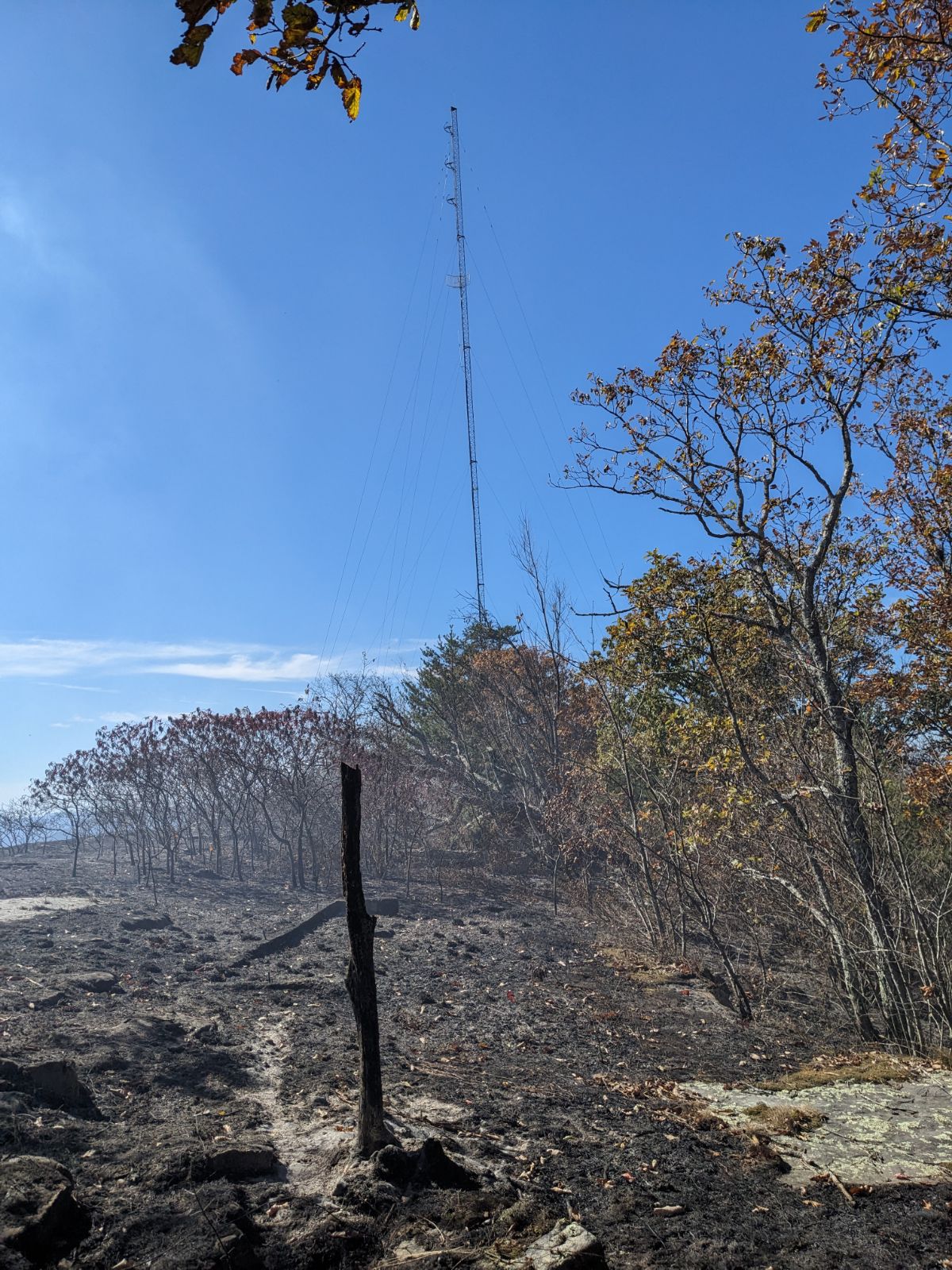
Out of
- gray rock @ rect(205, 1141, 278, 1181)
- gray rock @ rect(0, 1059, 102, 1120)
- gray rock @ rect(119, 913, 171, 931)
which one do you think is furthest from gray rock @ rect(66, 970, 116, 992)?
gray rock @ rect(205, 1141, 278, 1181)

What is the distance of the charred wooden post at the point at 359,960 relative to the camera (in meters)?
5.01

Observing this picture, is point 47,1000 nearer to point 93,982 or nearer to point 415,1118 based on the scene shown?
point 93,982

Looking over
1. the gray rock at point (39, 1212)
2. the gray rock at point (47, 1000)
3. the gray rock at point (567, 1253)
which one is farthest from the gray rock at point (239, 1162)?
the gray rock at point (47, 1000)

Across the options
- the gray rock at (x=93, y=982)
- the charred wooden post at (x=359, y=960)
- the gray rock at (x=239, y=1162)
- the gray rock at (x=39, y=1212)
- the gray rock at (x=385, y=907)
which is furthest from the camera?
the gray rock at (x=385, y=907)

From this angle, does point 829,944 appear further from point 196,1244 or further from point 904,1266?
point 196,1244

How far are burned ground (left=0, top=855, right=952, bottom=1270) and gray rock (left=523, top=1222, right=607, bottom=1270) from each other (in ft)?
0.37

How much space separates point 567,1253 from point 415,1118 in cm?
235

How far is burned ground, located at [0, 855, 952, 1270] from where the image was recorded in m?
3.93

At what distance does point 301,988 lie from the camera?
36.9ft

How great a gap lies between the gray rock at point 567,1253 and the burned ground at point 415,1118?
0.37 ft

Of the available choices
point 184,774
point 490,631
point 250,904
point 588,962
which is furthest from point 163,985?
point 184,774

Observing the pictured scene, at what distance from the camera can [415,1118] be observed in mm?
5660

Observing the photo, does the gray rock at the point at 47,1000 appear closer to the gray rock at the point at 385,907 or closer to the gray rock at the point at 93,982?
the gray rock at the point at 93,982

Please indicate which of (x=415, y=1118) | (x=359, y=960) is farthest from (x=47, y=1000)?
(x=359, y=960)
